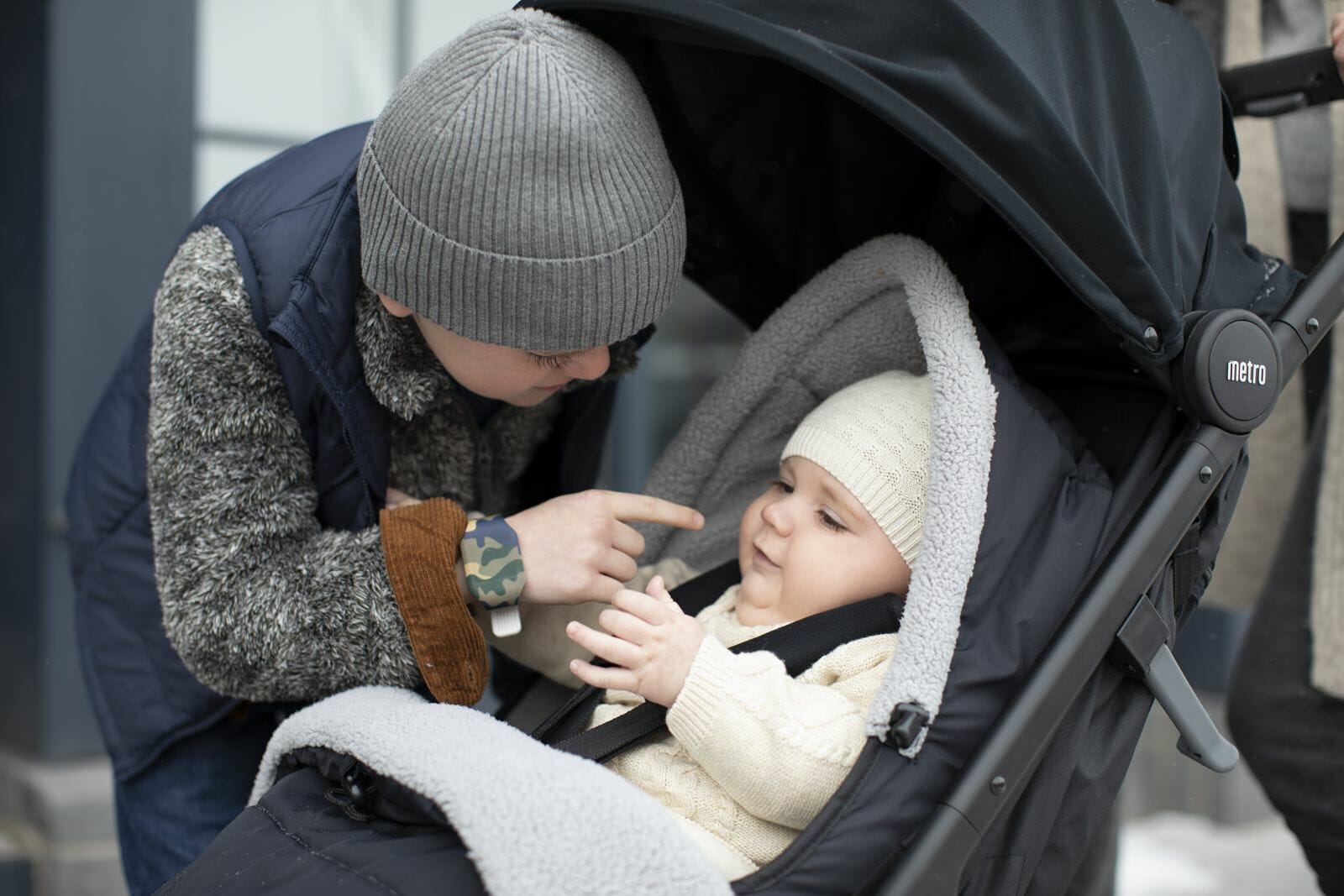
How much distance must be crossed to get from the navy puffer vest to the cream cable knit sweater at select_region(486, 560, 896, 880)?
0.51 metres

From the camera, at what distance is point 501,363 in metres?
1.49

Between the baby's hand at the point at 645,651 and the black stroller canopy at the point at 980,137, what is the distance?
1.92 feet

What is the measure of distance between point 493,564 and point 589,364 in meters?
0.27

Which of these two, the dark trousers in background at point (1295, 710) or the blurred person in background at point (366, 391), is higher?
the blurred person in background at point (366, 391)

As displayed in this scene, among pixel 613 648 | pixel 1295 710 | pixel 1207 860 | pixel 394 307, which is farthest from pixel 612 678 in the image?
pixel 1207 860

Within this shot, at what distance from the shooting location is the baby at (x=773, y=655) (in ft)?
4.47

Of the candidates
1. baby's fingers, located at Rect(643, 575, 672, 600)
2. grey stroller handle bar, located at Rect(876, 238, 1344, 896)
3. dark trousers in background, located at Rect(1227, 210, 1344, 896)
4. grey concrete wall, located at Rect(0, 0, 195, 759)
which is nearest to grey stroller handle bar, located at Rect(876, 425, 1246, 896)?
grey stroller handle bar, located at Rect(876, 238, 1344, 896)

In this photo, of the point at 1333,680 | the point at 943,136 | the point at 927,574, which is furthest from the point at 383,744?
the point at 1333,680

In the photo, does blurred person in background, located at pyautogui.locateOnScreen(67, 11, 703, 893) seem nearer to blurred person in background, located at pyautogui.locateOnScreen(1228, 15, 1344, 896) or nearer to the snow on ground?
blurred person in background, located at pyautogui.locateOnScreen(1228, 15, 1344, 896)

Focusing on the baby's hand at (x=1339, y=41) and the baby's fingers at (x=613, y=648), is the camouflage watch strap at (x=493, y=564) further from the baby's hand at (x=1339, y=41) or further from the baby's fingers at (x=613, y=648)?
the baby's hand at (x=1339, y=41)

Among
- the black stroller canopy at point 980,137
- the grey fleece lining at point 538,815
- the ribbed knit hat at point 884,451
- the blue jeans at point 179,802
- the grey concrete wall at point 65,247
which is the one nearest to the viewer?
the grey fleece lining at point 538,815

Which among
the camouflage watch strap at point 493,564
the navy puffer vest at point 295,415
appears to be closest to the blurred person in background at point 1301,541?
the navy puffer vest at point 295,415

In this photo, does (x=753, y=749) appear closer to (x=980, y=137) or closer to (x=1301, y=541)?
(x=980, y=137)

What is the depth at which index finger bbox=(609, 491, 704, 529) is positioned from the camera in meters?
1.59
